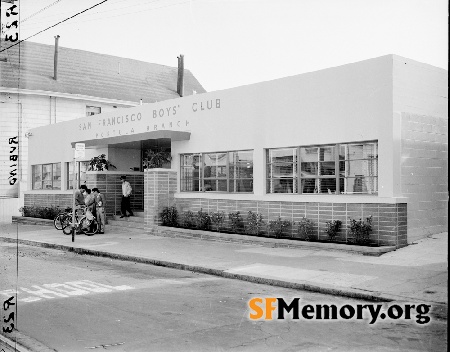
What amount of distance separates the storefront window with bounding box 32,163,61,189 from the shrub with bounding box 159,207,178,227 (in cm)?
929

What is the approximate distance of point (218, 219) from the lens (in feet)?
53.3

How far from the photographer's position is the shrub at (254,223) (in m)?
15.2

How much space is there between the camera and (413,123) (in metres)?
13.3

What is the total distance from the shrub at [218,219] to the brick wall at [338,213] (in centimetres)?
16

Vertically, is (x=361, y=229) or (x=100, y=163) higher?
(x=100, y=163)

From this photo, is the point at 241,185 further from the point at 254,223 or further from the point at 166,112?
the point at 166,112

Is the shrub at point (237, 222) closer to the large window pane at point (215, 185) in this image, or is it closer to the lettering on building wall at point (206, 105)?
the large window pane at point (215, 185)

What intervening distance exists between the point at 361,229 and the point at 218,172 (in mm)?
5698

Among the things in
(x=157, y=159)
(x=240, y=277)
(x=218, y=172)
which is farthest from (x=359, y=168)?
(x=157, y=159)

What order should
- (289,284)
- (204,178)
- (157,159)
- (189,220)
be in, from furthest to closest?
(157,159), (204,178), (189,220), (289,284)

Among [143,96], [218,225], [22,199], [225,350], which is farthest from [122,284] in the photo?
[143,96]

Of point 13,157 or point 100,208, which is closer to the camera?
point 13,157

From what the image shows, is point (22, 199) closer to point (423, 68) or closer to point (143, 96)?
point (143, 96)

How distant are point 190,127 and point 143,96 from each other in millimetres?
18107
